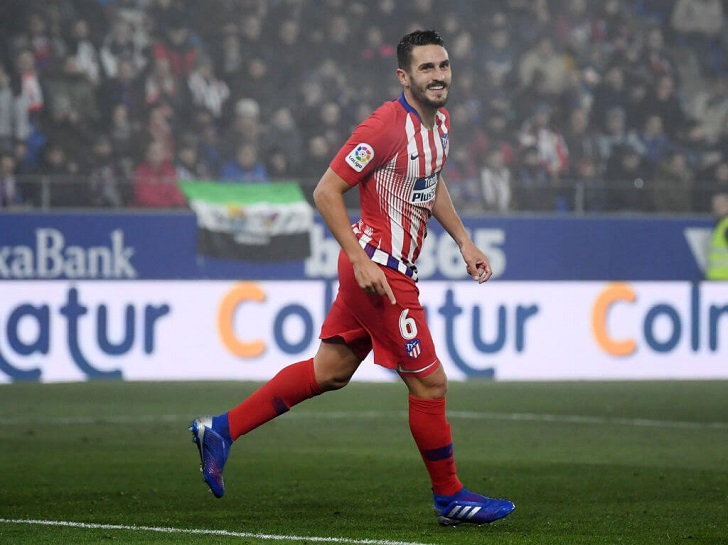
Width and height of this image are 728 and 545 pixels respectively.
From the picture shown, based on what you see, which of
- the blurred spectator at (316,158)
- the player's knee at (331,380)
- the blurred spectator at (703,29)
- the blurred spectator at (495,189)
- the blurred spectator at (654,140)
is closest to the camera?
the player's knee at (331,380)

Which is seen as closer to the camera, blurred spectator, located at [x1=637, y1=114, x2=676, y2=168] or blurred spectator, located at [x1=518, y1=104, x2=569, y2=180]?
blurred spectator, located at [x1=518, y1=104, x2=569, y2=180]

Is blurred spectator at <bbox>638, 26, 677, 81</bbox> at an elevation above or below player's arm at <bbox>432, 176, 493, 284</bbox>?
above

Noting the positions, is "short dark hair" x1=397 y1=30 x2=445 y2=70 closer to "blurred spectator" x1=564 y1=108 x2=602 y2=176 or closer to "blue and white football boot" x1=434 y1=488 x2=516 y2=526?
"blue and white football boot" x1=434 y1=488 x2=516 y2=526

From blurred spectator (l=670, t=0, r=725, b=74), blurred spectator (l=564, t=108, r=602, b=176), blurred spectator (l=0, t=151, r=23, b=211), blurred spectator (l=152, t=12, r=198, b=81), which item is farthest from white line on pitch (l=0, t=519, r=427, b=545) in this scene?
blurred spectator (l=670, t=0, r=725, b=74)

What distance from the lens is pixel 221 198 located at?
1286 centimetres

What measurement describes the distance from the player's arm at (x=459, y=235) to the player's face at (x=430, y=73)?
50 centimetres

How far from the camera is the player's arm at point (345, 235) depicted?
5.09 meters

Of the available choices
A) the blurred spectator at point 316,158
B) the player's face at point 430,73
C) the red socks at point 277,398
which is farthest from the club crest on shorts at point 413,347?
the blurred spectator at point 316,158

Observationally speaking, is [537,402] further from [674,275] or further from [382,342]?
[382,342]

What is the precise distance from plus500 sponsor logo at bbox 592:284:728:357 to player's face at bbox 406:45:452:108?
7895mm

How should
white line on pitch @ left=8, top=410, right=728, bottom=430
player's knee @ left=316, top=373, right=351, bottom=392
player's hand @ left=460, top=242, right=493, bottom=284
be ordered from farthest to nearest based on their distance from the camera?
1. white line on pitch @ left=8, top=410, right=728, bottom=430
2. player's hand @ left=460, top=242, right=493, bottom=284
3. player's knee @ left=316, top=373, right=351, bottom=392

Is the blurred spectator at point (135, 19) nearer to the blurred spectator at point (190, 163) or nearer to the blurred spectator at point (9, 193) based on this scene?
the blurred spectator at point (190, 163)

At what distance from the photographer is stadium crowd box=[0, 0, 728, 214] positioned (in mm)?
13766

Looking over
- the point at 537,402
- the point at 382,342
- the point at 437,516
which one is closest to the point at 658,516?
the point at 437,516
